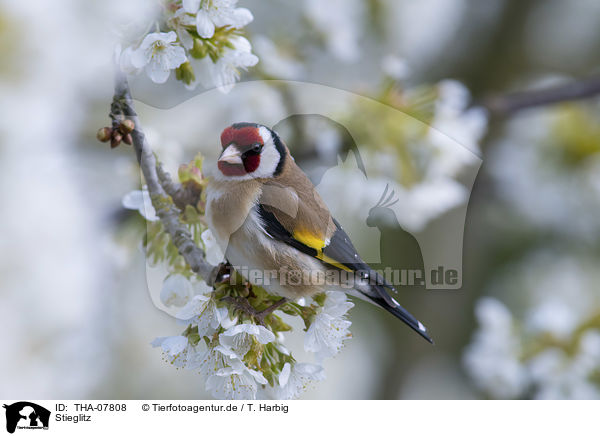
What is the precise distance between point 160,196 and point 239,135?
339 millimetres

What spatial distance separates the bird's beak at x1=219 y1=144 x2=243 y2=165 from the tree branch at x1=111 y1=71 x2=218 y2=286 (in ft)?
0.65

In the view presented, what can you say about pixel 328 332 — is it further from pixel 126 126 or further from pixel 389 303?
pixel 126 126

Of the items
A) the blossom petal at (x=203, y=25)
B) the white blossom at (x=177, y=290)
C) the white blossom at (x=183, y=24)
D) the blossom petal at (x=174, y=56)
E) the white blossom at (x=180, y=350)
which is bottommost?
the white blossom at (x=180, y=350)

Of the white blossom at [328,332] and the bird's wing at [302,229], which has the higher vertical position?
the bird's wing at [302,229]

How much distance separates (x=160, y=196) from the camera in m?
1.94

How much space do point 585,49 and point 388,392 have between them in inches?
116

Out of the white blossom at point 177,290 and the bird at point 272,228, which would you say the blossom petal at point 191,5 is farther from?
the white blossom at point 177,290

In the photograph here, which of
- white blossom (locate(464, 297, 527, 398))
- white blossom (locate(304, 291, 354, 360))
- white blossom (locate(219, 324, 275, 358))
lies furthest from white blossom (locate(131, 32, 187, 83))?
white blossom (locate(464, 297, 527, 398))

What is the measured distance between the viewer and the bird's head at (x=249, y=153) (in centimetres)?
202

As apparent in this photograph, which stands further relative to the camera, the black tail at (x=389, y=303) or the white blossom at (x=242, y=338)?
the black tail at (x=389, y=303)

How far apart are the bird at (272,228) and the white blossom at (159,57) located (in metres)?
0.33

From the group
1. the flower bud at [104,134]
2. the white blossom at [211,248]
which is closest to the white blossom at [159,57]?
the flower bud at [104,134]
